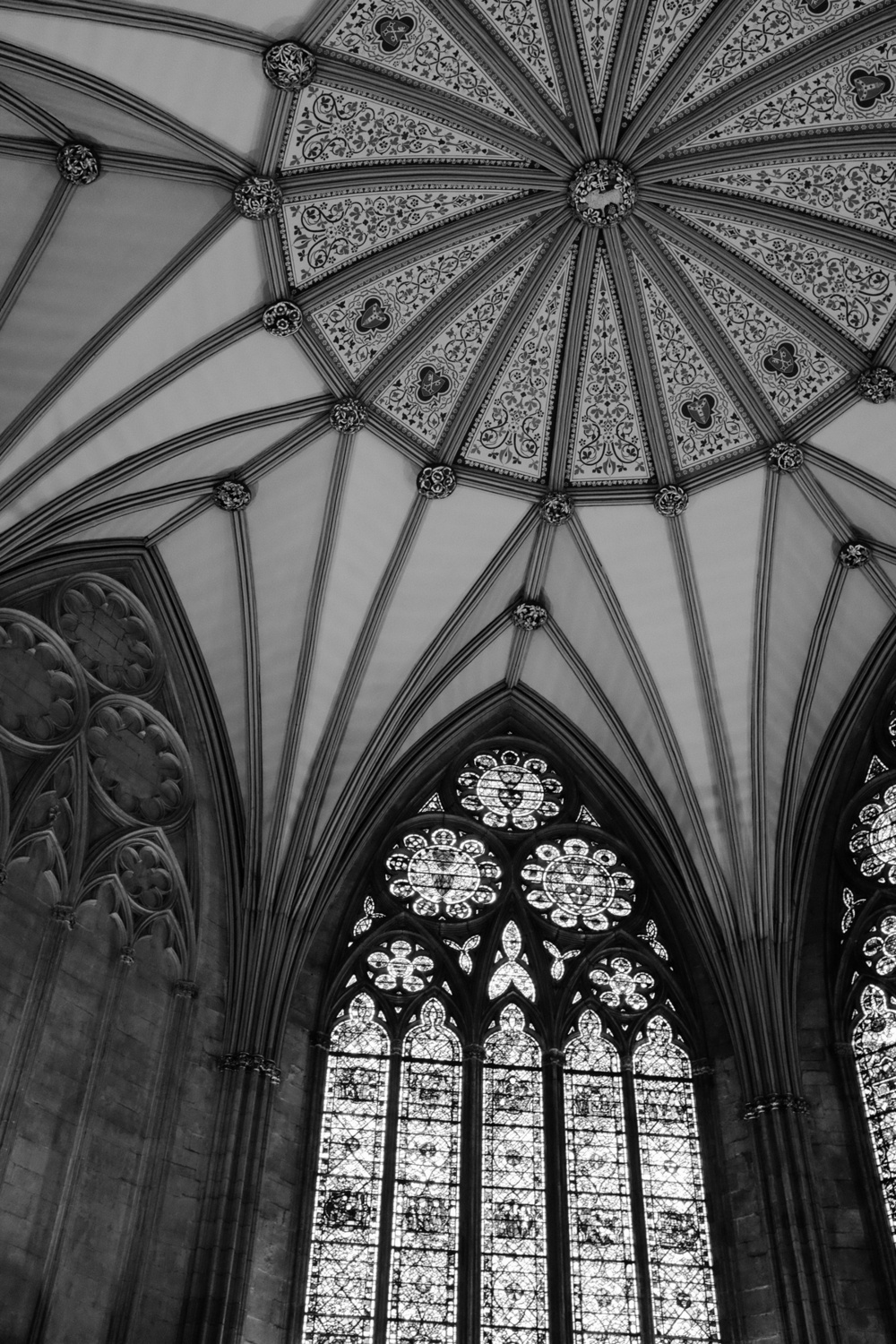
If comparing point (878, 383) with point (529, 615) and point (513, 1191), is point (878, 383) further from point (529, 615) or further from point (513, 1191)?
point (513, 1191)

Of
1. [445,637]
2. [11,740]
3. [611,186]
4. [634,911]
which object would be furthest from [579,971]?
[611,186]

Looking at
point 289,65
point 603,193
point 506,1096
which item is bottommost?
point 506,1096

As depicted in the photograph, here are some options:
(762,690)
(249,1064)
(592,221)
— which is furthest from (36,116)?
(762,690)

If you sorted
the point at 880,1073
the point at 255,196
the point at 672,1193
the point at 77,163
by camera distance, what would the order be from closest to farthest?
the point at 77,163
the point at 255,196
the point at 672,1193
the point at 880,1073

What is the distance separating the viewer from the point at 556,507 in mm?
16781

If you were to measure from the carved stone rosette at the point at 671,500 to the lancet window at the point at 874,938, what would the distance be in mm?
3520

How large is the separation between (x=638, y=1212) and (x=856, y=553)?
762cm

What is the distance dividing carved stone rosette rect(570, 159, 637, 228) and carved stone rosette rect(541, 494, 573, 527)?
3.14m

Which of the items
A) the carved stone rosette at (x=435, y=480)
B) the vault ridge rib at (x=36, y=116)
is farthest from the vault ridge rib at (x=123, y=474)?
the vault ridge rib at (x=36, y=116)

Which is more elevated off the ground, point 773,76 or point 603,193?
point 773,76

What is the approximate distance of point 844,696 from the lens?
1702 centimetres

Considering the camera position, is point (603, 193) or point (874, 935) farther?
point (874, 935)

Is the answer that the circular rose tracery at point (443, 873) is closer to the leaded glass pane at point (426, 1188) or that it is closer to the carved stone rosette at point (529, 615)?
the leaded glass pane at point (426, 1188)

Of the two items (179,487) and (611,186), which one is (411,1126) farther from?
(611,186)
